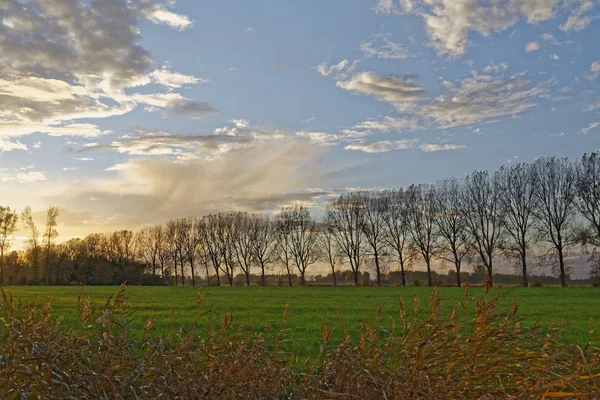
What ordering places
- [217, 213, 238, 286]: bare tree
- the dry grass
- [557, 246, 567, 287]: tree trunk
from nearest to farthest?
1. the dry grass
2. [557, 246, 567, 287]: tree trunk
3. [217, 213, 238, 286]: bare tree

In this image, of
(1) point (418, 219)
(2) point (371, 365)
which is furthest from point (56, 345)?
(1) point (418, 219)

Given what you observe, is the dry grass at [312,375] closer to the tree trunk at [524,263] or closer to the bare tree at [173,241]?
the tree trunk at [524,263]

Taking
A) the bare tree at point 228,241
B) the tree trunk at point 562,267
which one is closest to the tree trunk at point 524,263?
the tree trunk at point 562,267

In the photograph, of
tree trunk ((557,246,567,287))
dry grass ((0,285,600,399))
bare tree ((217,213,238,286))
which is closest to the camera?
dry grass ((0,285,600,399))

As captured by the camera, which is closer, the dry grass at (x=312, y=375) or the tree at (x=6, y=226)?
the dry grass at (x=312, y=375)

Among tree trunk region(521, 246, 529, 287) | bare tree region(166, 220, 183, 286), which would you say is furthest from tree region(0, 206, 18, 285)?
tree trunk region(521, 246, 529, 287)

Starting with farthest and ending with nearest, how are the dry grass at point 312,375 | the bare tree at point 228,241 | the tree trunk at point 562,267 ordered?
the bare tree at point 228,241, the tree trunk at point 562,267, the dry grass at point 312,375

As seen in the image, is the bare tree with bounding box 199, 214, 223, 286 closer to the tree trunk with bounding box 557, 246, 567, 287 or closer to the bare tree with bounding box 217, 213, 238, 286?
the bare tree with bounding box 217, 213, 238, 286

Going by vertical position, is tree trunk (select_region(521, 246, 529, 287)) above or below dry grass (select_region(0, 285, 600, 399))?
below

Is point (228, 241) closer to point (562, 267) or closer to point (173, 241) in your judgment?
point (173, 241)

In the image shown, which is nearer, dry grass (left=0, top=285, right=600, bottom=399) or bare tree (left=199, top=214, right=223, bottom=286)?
dry grass (left=0, top=285, right=600, bottom=399)

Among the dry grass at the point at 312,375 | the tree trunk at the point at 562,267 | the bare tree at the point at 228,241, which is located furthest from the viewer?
the bare tree at the point at 228,241

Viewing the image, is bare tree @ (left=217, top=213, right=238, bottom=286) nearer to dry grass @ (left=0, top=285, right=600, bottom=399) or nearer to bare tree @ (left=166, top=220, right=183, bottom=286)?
bare tree @ (left=166, top=220, right=183, bottom=286)

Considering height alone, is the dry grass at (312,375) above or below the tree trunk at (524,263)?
above
